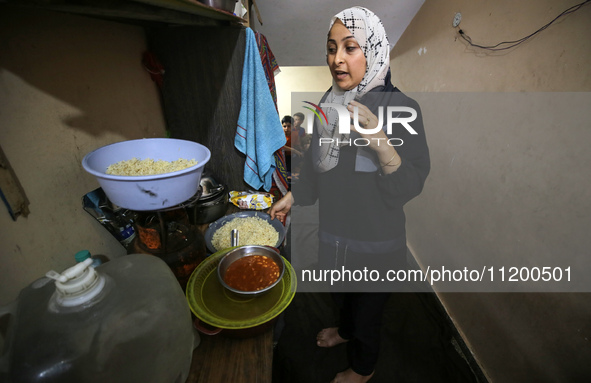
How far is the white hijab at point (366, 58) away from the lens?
97cm

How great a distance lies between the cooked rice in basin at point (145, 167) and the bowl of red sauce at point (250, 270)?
0.37 metres

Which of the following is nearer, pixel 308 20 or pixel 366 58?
pixel 366 58

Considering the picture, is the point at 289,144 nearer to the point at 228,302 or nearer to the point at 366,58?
the point at 366,58

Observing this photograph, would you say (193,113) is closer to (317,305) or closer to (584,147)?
(317,305)

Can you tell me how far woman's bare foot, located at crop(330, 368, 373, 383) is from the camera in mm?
1420

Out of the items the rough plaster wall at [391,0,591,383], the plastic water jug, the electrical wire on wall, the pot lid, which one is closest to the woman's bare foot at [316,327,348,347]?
the rough plaster wall at [391,0,591,383]

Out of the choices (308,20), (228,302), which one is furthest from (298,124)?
(228,302)

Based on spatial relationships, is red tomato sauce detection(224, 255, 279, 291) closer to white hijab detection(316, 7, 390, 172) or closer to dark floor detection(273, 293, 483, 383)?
white hijab detection(316, 7, 390, 172)

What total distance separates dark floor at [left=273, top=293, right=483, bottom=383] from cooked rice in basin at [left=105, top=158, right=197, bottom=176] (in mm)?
1275

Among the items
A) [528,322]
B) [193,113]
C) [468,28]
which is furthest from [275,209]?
[468,28]

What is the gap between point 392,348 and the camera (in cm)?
169

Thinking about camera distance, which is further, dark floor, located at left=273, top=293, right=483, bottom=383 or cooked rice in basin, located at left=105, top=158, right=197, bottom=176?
dark floor, located at left=273, top=293, right=483, bottom=383

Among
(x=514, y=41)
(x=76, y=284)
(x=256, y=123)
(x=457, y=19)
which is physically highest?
(x=457, y=19)

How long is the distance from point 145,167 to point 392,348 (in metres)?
1.90
